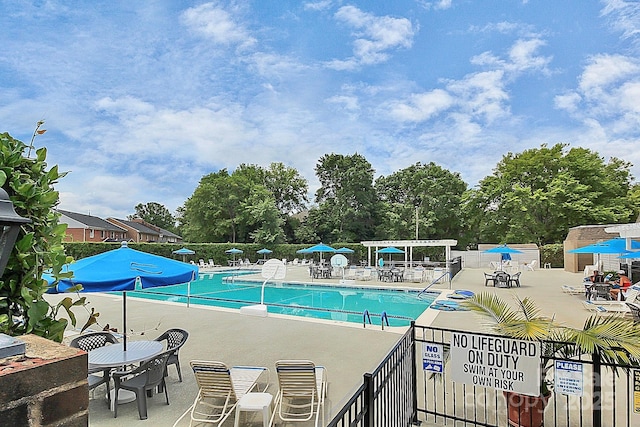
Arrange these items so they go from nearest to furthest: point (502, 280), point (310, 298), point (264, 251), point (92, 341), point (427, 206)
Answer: point (92, 341)
point (502, 280)
point (310, 298)
point (264, 251)
point (427, 206)

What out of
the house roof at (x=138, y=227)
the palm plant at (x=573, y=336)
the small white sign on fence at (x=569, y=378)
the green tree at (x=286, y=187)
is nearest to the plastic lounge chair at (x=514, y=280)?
the palm plant at (x=573, y=336)

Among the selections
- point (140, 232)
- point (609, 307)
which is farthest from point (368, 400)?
point (140, 232)

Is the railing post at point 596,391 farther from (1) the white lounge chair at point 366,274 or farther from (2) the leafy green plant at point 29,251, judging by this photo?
(1) the white lounge chair at point 366,274

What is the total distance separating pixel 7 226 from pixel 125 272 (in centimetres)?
381

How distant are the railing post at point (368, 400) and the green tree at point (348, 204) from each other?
109 feet

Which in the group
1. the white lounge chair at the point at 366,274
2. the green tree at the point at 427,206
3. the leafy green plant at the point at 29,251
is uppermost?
the green tree at the point at 427,206

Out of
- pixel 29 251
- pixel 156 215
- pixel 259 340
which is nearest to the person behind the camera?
pixel 29 251

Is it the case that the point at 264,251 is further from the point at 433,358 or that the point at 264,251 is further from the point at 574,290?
the point at 433,358

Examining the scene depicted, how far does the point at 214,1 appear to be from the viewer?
12.3m

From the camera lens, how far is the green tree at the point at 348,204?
36.5 m

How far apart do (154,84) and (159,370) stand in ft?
48.8

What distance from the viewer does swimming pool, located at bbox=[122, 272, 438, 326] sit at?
1287 centimetres

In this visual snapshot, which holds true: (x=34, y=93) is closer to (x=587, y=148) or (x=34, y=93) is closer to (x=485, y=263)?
(x=485, y=263)

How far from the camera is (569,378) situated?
3.67 metres
